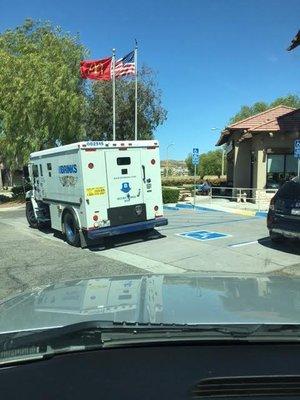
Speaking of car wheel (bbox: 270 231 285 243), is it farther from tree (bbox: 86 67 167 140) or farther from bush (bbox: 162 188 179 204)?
tree (bbox: 86 67 167 140)

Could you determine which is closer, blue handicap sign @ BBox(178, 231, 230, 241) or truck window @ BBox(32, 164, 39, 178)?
blue handicap sign @ BBox(178, 231, 230, 241)

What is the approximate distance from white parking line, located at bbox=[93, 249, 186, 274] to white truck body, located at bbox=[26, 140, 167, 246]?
677mm

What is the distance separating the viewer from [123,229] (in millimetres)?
13867

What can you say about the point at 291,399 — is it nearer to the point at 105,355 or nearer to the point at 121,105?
the point at 105,355

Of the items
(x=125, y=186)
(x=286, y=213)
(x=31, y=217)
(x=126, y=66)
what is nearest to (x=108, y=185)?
(x=125, y=186)

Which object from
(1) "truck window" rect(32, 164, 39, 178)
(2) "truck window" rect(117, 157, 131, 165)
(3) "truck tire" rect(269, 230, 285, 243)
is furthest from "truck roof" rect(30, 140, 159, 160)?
(3) "truck tire" rect(269, 230, 285, 243)

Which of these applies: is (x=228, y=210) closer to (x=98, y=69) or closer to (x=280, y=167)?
(x=280, y=167)

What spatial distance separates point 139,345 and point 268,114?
31.4 m

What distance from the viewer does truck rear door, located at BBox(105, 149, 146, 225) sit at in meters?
13.8

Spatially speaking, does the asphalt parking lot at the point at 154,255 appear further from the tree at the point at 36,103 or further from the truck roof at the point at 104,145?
the tree at the point at 36,103

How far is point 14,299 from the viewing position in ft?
10.2

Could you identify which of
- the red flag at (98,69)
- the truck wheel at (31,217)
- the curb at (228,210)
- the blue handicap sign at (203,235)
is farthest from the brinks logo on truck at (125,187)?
the red flag at (98,69)

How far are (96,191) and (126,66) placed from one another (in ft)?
45.7

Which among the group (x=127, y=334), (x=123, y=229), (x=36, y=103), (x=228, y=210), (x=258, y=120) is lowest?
(x=228, y=210)
